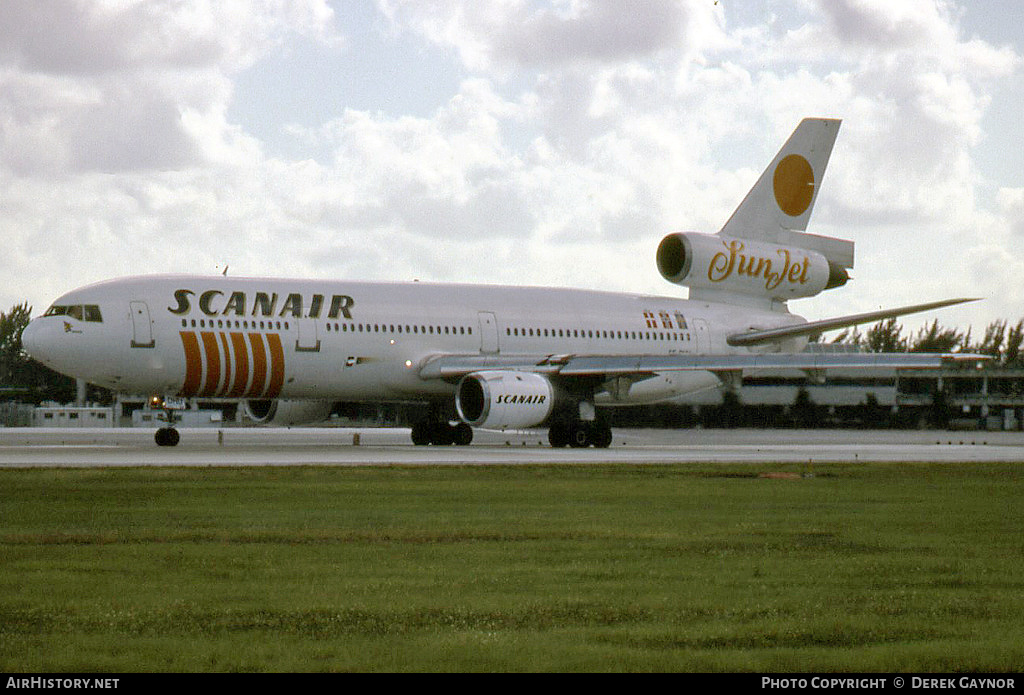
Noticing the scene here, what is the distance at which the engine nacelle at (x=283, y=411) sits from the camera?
4347 centimetres

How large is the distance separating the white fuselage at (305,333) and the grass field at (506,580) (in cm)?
1606

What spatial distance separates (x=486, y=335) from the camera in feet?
142

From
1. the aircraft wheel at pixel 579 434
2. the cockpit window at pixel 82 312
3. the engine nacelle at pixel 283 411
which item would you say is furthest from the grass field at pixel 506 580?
the engine nacelle at pixel 283 411

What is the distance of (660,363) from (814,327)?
7.11 metres

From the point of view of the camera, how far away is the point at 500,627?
387 inches

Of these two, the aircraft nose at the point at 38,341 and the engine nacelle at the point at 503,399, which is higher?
the aircraft nose at the point at 38,341

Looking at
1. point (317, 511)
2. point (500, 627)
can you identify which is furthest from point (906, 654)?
point (317, 511)

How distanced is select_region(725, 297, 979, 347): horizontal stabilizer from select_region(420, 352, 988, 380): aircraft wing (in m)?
1.30

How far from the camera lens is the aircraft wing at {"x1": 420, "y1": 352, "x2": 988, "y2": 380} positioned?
40656 mm

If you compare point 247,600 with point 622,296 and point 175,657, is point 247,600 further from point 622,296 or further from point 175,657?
point 622,296

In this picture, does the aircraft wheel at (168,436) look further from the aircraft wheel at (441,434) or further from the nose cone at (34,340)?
the aircraft wheel at (441,434)

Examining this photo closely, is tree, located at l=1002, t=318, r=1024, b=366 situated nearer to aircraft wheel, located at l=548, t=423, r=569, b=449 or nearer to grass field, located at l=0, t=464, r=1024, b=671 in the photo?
aircraft wheel, located at l=548, t=423, r=569, b=449

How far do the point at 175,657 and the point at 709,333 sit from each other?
4053 centimetres
